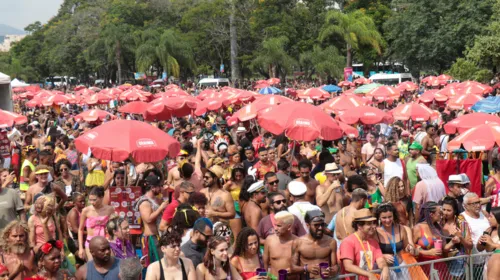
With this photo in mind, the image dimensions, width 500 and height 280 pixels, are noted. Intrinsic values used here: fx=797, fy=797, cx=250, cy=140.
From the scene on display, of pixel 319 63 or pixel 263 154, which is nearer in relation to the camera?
pixel 263 154

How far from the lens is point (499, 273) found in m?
6.24

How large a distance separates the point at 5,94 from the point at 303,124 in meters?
12.3

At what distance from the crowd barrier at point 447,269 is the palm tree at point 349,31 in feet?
167

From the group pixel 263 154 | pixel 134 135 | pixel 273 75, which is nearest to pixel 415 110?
pixel 263 154

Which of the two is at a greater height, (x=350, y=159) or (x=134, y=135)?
(x=134, y=135)

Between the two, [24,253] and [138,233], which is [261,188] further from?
[24,253]

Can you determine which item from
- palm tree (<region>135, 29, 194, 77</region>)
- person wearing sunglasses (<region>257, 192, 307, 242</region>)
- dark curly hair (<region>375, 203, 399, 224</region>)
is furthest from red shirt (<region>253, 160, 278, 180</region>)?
palm tree (<region>135, 29, 194, 77</region>)

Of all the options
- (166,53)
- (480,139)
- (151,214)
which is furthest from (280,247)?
(166,53)

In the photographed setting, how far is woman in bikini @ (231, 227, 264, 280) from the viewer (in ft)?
21.9

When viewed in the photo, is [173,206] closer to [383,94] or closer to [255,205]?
[255,205]

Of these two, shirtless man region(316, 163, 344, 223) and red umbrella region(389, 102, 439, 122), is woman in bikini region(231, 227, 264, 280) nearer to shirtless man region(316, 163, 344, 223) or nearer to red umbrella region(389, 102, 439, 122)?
shirtless man region(316, 163, 344, 223)

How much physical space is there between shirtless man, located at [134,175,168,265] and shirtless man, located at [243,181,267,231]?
87 cm

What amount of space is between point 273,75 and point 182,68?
11461mm

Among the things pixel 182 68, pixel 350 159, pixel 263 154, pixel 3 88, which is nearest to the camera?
pixel 263 154
